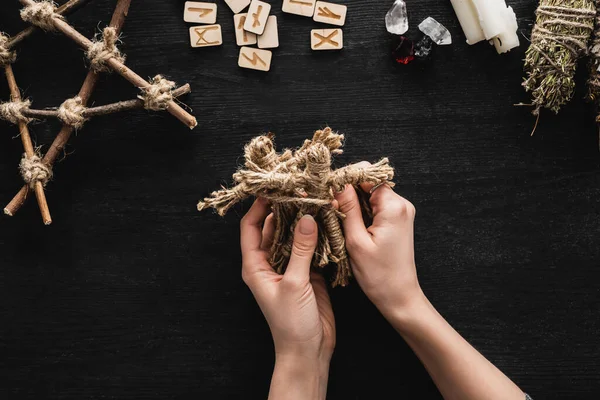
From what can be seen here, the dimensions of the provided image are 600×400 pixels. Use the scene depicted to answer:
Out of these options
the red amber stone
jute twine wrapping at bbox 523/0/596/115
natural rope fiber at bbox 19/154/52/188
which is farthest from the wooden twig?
jute twine wrapping at bbox 523/0/596/115

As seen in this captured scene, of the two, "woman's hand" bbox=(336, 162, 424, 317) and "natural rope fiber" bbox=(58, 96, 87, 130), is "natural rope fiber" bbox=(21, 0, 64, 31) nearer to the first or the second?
"natural rope fiber" bbox=(58, 96, 87, 130)

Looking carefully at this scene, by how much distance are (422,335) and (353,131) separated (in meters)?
A: 0.53

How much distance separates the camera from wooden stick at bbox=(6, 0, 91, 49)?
1.25m

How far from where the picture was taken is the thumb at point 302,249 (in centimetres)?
109

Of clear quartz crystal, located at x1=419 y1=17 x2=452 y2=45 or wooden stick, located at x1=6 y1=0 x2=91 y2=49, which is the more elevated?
wooden stick, located at x1=6 y1=0 x2=91 y2=49

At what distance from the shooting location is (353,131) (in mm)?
1339

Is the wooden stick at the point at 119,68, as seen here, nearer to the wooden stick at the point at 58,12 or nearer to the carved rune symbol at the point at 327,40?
the wooden stick at the point at 58,12

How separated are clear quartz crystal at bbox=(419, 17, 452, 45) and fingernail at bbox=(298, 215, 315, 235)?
581 millimetres

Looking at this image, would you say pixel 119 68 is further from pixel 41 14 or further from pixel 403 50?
pixel 403 50

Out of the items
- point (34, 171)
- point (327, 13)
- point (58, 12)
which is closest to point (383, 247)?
point (327, 13)

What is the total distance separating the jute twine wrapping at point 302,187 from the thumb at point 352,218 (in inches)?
0.8

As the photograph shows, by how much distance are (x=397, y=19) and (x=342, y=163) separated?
1.27 feet

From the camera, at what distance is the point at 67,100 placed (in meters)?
1.24

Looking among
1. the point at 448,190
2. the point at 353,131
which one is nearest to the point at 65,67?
the point at 353,131
